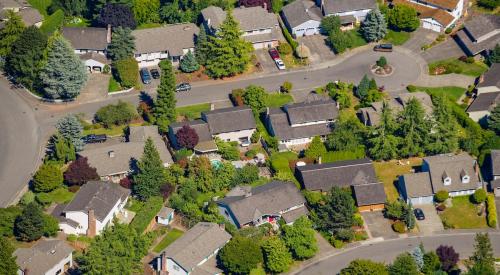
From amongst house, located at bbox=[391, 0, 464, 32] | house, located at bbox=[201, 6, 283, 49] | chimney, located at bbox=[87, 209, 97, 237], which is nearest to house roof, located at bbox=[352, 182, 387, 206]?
chimney, located at bbox=[87, 209, 97, 237]

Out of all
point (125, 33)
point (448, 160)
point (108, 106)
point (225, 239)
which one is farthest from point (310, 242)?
point (125, 33)

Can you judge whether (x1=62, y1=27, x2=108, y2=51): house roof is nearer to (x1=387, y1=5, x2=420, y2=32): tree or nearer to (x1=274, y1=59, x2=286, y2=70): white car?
(x1=274, y1=59, x2=286, y2=70): white car

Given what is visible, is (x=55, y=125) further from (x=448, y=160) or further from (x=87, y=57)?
(x=448, y=160)

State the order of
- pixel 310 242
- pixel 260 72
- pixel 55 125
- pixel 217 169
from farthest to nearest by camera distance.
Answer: pixel 260 72 → pixel 55 125 → pixel 217 169 → pixel 310 242

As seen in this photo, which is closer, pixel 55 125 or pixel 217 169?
pixel 217 169

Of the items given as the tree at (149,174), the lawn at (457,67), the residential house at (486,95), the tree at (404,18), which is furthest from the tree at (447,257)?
the tree at (404,18)
